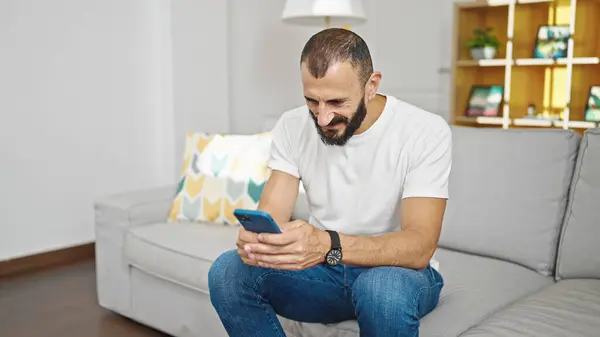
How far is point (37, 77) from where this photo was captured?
3084 mm

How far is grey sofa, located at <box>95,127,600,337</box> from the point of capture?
1.46 meters

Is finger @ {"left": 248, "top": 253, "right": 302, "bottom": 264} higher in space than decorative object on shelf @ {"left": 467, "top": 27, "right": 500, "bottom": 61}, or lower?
lower

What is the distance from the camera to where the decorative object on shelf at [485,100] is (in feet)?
12.4

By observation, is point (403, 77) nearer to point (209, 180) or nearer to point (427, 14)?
point (427, 14)

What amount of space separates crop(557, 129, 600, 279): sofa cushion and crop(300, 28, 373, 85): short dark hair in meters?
0.75

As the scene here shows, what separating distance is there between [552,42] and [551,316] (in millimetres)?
2552

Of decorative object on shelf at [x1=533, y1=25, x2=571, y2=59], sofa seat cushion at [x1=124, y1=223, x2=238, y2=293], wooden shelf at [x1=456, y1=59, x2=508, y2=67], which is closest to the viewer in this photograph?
sofa seat cushion at [x1=124, y1=223, x2=238, y2=293]

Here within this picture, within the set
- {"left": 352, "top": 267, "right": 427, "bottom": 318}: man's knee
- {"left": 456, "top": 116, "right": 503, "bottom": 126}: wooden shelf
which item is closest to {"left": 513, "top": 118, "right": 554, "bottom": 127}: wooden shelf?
{"left": 456, "top": 116, "right": 503, "bottom": 126}: wooden shelf

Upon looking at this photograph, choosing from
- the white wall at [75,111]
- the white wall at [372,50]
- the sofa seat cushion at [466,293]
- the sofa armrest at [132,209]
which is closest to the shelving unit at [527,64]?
the white wall at [372,50]

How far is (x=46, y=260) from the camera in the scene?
10.4 feet

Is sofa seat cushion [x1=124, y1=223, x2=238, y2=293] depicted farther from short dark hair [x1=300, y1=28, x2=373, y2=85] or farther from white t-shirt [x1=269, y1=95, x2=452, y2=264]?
short dark hair [x1=300, y1=28, x2=373, y2=85]

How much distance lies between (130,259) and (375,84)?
1249 millimetres

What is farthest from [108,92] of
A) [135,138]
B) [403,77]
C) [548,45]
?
[548,45]

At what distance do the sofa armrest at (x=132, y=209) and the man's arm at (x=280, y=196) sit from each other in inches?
36.1
